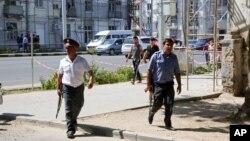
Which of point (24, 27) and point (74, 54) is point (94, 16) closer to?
point (24, 27)

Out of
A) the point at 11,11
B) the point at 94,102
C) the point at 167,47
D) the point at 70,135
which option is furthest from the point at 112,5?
the point at 70,135

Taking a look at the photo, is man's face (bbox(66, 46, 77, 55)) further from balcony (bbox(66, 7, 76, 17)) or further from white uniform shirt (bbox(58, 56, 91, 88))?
balcony (bbox(66, 7, 76, 17))

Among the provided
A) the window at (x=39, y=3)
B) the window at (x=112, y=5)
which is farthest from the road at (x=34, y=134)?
the window at (x=112, y=5)

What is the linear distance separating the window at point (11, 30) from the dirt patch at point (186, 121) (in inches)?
1581

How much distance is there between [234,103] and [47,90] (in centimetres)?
608

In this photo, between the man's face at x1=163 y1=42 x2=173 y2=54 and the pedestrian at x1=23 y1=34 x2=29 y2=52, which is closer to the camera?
the man's face at x1=163 y1=42 x2=173 y2=54

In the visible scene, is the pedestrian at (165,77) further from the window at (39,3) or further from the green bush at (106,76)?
the window at (39,3)

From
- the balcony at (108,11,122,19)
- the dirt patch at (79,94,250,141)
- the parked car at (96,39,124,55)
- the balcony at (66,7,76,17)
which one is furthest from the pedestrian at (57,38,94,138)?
the balcony at (108,11,122,19)

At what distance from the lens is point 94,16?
60812 mm

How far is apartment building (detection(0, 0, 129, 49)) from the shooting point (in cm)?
4928

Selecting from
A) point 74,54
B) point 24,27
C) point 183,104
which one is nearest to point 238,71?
point 183,104

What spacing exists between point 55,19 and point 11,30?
6522mm

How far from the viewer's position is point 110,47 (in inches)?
1678

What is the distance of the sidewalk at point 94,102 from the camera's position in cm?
957
